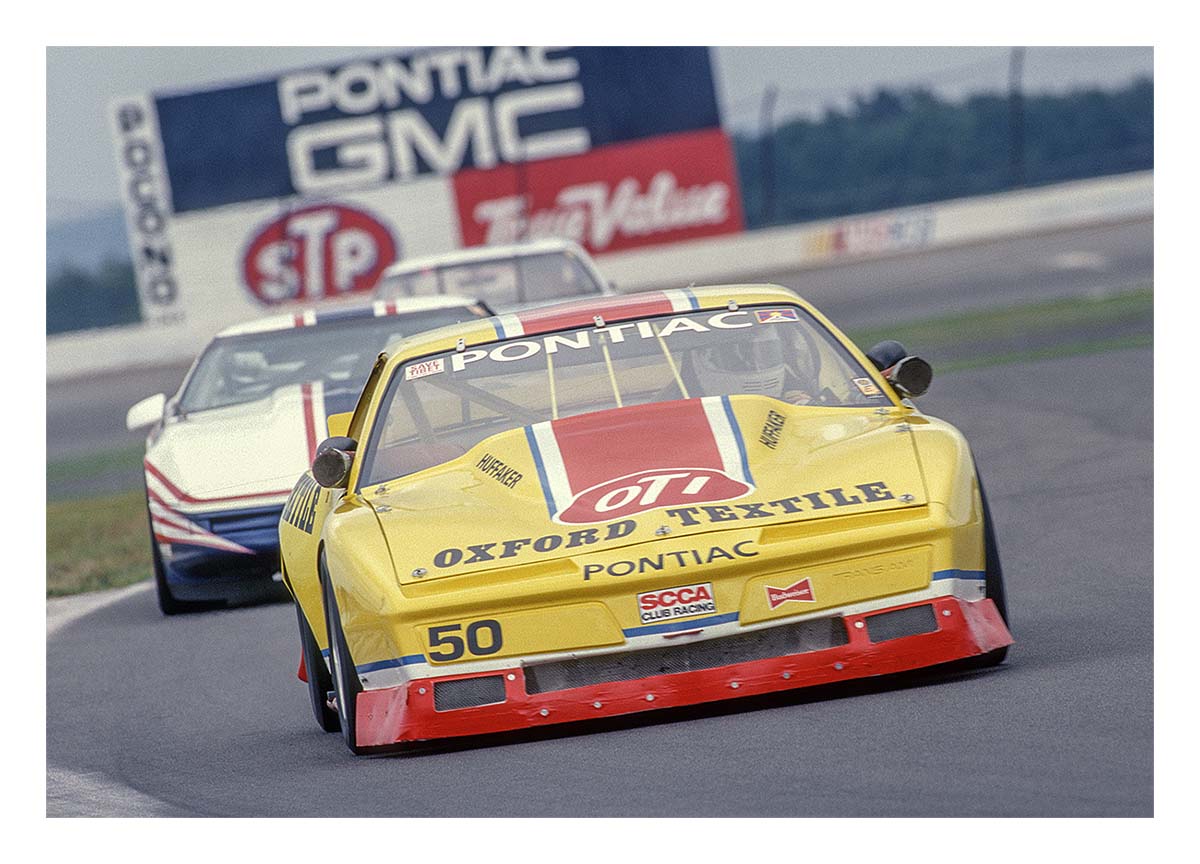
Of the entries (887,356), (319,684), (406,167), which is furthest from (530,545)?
(406,167)

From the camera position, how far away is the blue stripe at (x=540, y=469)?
5.62m

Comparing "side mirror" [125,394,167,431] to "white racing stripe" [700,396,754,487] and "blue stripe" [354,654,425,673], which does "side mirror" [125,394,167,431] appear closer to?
"white racing stripe" [700,396,754,487]

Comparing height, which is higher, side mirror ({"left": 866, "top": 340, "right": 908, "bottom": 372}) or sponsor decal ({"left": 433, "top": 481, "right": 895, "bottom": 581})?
side mirror ({"left": 866, "top": 340, "right": 908, "bottom": 372})

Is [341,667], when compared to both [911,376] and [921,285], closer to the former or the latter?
[911,376]

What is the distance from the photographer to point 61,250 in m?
29.1

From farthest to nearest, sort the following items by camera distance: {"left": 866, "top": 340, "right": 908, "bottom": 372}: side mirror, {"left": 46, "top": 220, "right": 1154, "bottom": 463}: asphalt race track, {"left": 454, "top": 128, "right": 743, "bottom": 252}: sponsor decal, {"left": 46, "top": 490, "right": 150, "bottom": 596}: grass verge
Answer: {"left": 454, "top": 128, "right": 743, "bottom": 252}: sponsor decal, {"left": 46, "top": 220, "right": 1154, "bottom": 463}: asphalt race track, {"left": 46, "top": 490, "right": 150, "bottom": 596}: grass verge, {"left": 866, "top": 340, "right": 908, "bottom": 372}: side mirror

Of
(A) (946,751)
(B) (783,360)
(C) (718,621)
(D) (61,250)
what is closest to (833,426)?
(B) (783,360)

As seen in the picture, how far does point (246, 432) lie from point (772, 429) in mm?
4468

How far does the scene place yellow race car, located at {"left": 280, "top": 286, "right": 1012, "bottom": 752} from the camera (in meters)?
5.25

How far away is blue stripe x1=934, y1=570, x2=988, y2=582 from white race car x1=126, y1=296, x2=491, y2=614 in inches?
182

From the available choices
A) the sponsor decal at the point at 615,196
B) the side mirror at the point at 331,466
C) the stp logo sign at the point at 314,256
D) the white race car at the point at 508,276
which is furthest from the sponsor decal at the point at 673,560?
the sponsor decal at the point at 615,196

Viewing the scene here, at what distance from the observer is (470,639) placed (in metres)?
5.27

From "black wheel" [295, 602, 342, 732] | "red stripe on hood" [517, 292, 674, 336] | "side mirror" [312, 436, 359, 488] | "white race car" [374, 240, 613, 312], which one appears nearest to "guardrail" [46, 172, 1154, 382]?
"white race car" [374, 240, 613, 312]

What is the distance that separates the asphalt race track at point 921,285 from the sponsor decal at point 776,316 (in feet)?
47.9
